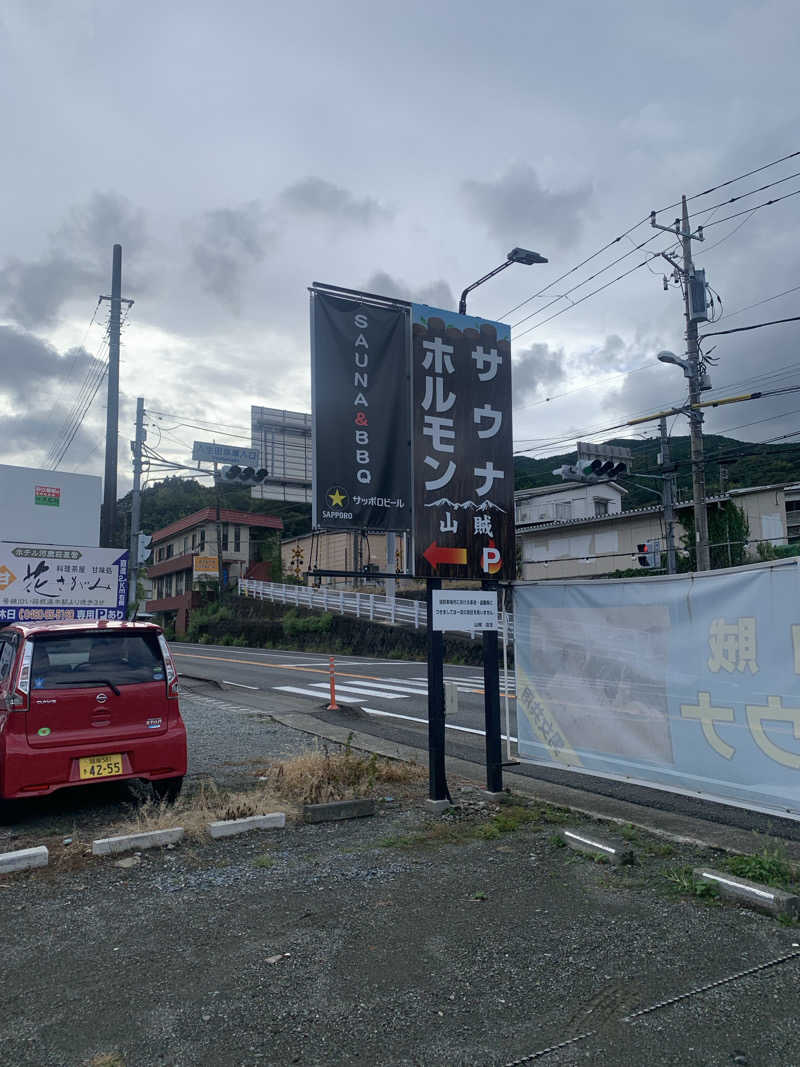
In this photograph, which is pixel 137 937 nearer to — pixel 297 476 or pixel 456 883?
pixel 456 883

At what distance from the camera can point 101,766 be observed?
658 centimetres

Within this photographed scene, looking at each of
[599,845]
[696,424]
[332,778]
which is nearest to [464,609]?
[332,778]

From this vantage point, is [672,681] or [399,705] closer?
[672,681]

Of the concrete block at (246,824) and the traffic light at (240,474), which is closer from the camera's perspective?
the concrete block at (246,824)

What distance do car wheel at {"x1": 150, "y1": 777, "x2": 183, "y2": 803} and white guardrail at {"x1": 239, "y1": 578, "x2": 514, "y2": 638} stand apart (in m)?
19.2

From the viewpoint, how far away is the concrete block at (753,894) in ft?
14.1

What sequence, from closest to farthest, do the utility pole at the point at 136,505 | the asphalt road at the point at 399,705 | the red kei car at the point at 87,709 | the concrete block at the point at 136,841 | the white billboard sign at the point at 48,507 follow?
the concrete block at the point at 136,841, the red kei car at the point at 87,709, the asphalt road at the point at 399,705, the white billboard sign at the point at 48,507, the utility pole at the point at 136,505

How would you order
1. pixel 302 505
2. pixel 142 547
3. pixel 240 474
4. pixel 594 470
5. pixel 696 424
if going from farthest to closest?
pixel 302 505 → pixel 240 474 → pixel 594 470 → pixel 142 547 → pixel 696 424

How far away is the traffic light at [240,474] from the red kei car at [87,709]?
16.2 meters

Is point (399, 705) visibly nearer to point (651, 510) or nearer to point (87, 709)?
point (87, 709)

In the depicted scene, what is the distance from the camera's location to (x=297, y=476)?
3556 cm

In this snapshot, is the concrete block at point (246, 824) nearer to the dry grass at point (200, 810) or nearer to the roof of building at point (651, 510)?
the dry grass at point (200, 810)

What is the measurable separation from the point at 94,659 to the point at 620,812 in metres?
4.77

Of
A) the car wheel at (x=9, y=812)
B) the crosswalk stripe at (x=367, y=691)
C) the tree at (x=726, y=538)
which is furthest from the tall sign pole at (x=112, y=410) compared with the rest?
the tree at (x=726, y=538)
